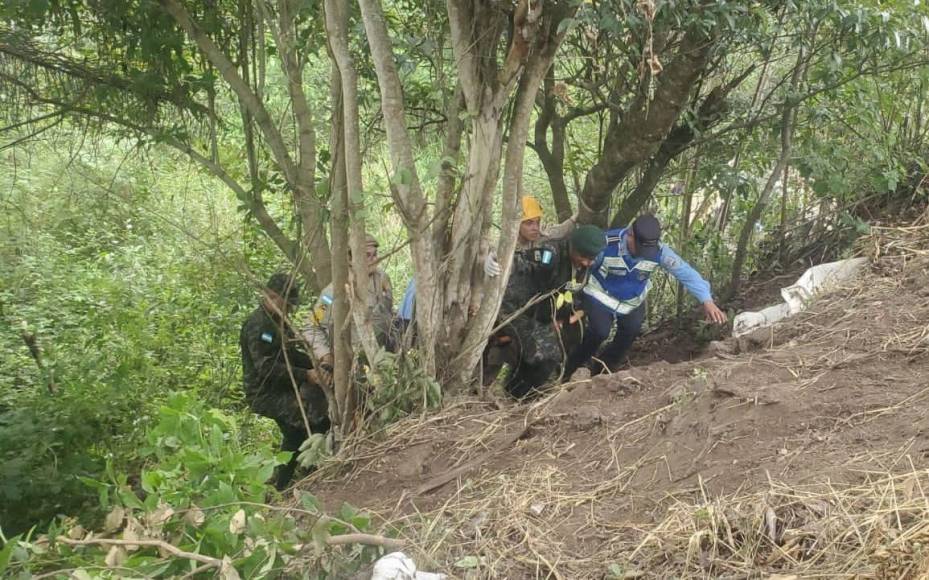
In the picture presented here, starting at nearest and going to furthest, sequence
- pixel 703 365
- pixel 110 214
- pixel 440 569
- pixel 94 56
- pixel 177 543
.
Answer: pixel 177 543
pixel 440 569
pixel 703 365
pixel 94 56
pixel 110 214

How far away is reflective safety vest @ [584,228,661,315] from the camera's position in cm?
534

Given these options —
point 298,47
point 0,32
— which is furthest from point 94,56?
point 298,47

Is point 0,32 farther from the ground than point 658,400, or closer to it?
farther from the ground

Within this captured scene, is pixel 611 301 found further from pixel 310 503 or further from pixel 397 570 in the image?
pixel 397 570

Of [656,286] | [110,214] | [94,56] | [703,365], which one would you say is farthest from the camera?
[110,214]

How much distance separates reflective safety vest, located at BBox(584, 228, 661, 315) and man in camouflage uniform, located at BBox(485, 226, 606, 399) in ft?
0.66

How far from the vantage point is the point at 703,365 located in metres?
3.68

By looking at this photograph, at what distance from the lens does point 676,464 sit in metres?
2.73

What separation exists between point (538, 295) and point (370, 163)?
1.81 meters

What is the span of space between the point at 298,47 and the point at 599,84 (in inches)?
75.9

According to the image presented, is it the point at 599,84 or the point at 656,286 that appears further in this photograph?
the point at 656,286

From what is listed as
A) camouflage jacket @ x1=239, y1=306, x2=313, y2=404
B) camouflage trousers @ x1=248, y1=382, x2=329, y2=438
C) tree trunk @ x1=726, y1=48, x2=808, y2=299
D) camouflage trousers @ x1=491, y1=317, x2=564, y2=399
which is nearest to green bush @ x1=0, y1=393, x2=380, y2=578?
camouflage jacket @ x1=239, y1=306, x2=313, y2=404

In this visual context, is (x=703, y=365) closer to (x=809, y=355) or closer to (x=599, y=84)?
(x=809, y=355)

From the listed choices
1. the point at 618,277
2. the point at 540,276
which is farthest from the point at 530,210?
the point at 618,277
